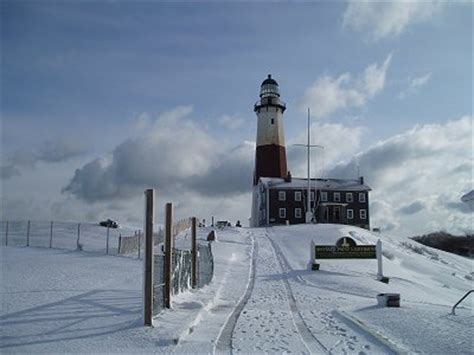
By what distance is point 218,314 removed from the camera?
11.8 m

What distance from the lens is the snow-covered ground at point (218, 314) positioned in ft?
27.4

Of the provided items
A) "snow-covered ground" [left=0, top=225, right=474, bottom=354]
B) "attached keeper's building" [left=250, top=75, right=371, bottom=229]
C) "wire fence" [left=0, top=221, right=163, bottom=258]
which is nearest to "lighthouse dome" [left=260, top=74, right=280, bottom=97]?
"attached keeper's building" [left=250, top=75, right=371, bottom=229]

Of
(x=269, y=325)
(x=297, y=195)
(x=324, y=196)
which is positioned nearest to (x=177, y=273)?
(x=269, y=325)

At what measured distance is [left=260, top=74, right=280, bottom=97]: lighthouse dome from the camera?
6322cm

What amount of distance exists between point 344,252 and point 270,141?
38.0 metres

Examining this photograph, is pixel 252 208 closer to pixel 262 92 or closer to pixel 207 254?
pixel 262 92

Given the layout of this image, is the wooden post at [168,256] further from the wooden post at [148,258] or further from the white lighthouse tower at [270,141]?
the white lighthouse tower at [270,141]

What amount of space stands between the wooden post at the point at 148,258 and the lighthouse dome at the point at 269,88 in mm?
54847

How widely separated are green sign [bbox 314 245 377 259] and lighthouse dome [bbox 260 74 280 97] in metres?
42.0

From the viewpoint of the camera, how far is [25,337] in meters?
7.99

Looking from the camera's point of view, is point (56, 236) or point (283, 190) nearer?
point (56, 236)

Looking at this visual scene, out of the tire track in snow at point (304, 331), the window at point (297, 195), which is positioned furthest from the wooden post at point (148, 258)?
the window at point (297, 195)

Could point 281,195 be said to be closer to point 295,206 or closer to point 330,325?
point 295,206

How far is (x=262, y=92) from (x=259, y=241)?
3146cm
